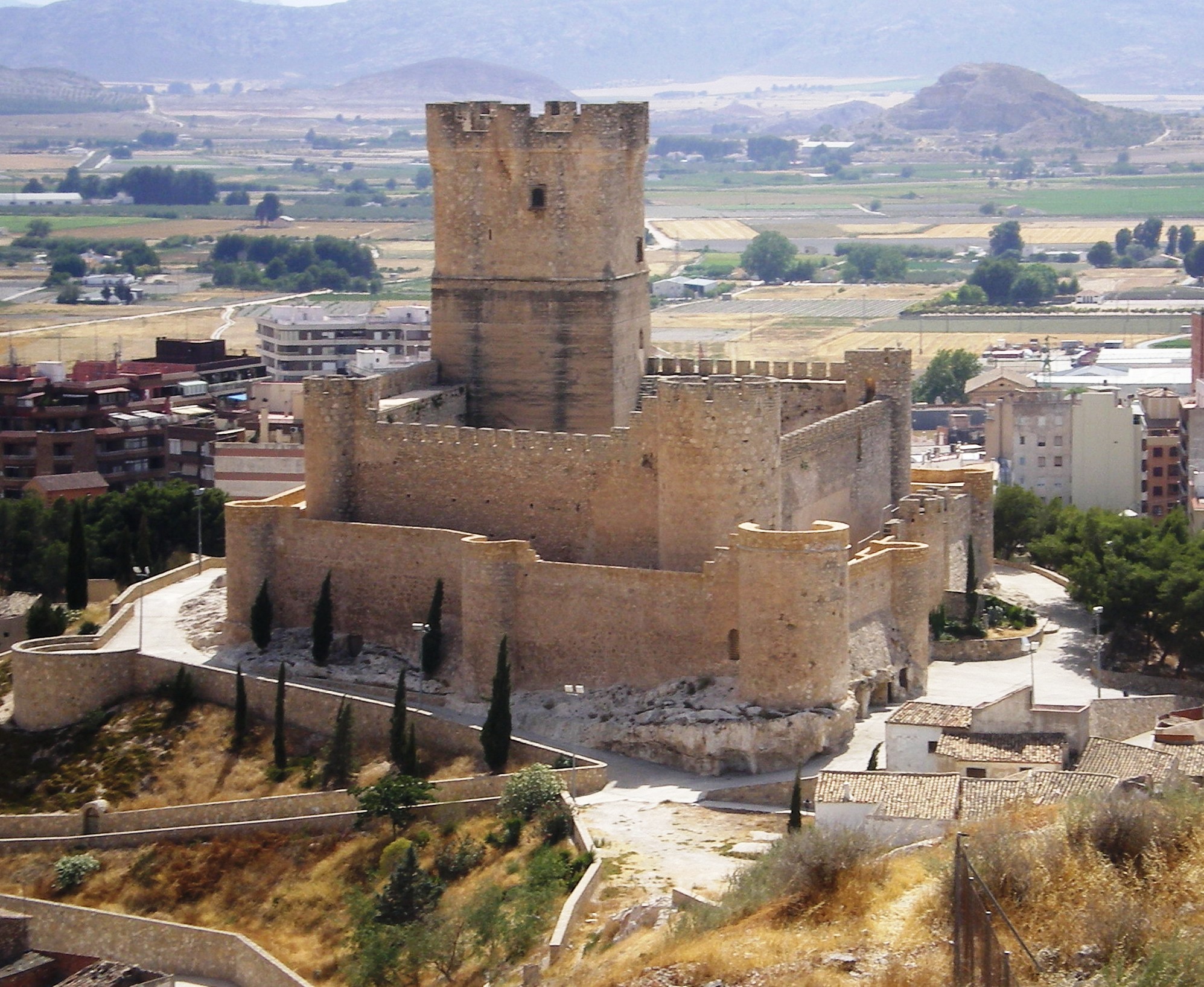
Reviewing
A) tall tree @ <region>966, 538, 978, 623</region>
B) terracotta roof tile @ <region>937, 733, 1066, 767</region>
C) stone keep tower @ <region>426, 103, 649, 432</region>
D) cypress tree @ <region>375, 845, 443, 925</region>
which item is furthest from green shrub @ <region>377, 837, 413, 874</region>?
tall tree @ <region>966, 538, 978, 623</region>

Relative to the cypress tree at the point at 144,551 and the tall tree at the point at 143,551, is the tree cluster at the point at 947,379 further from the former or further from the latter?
the cypress tree at the point at 144,551

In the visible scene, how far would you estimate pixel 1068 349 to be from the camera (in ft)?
385

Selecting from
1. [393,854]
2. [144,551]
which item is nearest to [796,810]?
[393,854]

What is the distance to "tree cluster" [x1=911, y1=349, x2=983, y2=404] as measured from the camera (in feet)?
354

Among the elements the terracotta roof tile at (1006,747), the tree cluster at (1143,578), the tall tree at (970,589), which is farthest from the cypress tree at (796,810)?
the tree cluster at (1143,578)

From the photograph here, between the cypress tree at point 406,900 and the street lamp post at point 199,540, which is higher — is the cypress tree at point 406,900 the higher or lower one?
the lower one

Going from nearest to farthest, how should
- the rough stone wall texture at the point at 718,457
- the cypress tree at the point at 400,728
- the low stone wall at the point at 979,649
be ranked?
the cypress tree at the point at 400,728 < the rough stone wall texture at the point at 718,457 < the low stone wall at the point at 979,649

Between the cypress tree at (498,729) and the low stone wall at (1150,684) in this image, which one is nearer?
the cypress tree at (498,729)

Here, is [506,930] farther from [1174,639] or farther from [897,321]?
[897,321]

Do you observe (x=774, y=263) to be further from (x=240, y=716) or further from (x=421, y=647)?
(x=240, y=716)

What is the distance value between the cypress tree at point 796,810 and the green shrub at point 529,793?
372 cm

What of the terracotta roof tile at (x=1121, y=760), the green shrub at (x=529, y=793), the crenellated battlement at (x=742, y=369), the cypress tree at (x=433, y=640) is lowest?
the green shrub at (x=529, y=793)

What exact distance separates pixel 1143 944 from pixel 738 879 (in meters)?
7.70

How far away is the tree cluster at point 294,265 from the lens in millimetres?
163000
